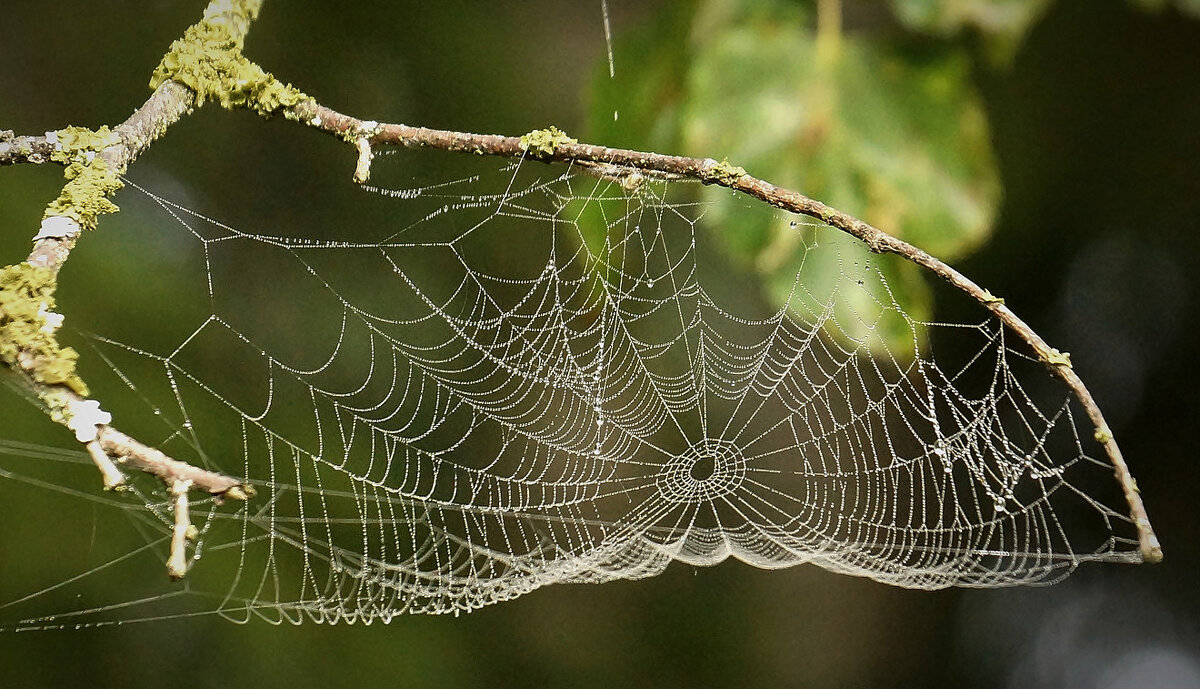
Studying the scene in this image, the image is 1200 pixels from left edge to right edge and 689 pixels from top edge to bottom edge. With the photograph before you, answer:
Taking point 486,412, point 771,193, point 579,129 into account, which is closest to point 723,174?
point 771,193

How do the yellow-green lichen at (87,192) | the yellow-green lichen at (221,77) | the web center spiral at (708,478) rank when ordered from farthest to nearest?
the web center spiral at (708,478)
the yellow-green lichen at (221,77)
the yellow-green lichen at (87,192)

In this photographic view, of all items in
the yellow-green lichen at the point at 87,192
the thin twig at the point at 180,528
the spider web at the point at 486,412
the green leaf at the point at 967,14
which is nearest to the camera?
the thin twig at the point at 180,528

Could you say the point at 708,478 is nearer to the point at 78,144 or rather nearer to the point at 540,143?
the point at 540,143

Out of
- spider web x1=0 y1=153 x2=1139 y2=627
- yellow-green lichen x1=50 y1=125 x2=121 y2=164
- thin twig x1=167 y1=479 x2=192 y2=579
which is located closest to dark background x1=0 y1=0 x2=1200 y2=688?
spider web x1=0 y1=153 x2=1139 y2=627

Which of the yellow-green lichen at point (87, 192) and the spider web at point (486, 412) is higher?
the spider web at point (486, 412)

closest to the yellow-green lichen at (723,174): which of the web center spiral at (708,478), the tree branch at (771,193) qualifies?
the tree branch at (771,193)

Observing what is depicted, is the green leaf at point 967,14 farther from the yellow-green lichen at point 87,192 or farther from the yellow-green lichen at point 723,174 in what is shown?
the yellow-green lichen at point 87,192
